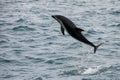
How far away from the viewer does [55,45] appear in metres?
18.8

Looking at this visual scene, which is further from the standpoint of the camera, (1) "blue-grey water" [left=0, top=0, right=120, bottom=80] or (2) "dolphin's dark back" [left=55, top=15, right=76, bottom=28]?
(1) "blue-grey water" [left=0, top=0, right=120, bottom=80]

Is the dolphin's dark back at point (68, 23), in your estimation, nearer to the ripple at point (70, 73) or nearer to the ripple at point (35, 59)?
the ripple at point (70, 73)

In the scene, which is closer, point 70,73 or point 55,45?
point 70,73

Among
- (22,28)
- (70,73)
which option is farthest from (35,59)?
(22,28)

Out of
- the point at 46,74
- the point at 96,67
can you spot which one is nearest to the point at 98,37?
the point at 96,67

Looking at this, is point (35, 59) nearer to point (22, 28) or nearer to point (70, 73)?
point (70, 73)

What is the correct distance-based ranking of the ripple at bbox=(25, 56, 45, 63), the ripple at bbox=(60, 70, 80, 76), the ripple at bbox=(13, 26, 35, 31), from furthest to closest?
the ripple at bbox=(13, 26, 35, 31), the ripple at bbox=(25, 56, 45, 63), the ripple at bbox=(60, 70, 80, 76)

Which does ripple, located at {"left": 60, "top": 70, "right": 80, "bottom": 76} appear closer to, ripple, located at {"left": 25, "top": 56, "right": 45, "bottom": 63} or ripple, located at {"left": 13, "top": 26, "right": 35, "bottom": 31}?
ripple, located at {"left": 25, "top": 56, "right": 45, "bottom": 63}

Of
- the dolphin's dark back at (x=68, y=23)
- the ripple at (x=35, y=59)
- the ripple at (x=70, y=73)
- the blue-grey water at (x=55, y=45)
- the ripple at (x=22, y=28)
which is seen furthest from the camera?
the ripple at (x=22, y=28)

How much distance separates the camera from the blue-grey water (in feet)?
50.0

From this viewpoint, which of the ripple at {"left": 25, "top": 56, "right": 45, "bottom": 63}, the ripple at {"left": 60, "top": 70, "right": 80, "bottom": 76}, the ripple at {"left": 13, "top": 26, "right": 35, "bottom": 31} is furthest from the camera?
the ripple at {"left": 13, "top": 26, "right": 35, "bottom": 31}

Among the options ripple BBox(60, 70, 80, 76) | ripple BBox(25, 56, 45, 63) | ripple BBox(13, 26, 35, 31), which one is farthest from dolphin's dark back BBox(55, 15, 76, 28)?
ripple BBox(13, 26, 35, 31)

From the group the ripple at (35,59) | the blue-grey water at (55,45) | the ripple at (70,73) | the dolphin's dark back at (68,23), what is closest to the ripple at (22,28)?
the blue-grey water at (55,45)

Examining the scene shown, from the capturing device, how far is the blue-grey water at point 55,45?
1525 cm
